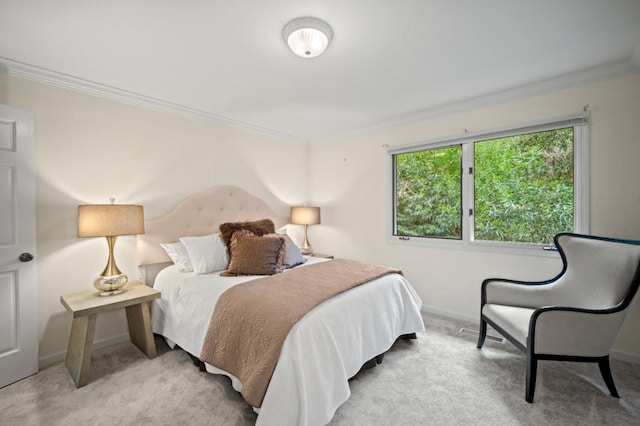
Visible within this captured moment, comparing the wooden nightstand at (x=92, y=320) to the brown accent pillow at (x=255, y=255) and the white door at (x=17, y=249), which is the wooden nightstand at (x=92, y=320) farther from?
the brown accent pillow at (x=255, y=255)

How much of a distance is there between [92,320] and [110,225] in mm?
713

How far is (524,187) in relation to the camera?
9.23 ft

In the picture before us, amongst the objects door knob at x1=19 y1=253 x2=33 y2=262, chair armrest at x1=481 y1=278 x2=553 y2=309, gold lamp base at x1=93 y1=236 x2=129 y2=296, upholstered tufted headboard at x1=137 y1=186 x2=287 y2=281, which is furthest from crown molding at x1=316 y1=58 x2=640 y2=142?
door knob at x1=19 y1=253 x2=33 y2=262

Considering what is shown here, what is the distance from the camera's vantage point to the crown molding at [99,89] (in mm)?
2189

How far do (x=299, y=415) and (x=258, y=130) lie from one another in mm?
3343

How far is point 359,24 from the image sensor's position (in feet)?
5.78

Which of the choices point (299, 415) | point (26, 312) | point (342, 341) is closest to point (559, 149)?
point (342, 341)

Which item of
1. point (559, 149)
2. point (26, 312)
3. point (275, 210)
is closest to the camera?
point (26, 312)

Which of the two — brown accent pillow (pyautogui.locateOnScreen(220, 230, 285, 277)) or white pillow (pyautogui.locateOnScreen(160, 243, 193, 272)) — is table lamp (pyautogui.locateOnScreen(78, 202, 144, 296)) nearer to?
white pillow (pyautogui.locateOnScreen(160, 243, 193, 272))

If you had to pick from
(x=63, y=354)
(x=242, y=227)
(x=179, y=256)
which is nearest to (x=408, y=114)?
(x=242, y=227)

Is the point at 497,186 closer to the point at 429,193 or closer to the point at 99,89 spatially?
the point at 429,193

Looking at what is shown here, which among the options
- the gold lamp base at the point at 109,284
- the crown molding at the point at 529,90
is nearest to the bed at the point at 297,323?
the gold lamp base at the point at 109,284

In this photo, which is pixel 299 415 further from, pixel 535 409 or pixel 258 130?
pixel 258 130

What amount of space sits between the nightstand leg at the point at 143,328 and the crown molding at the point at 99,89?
1941mm
